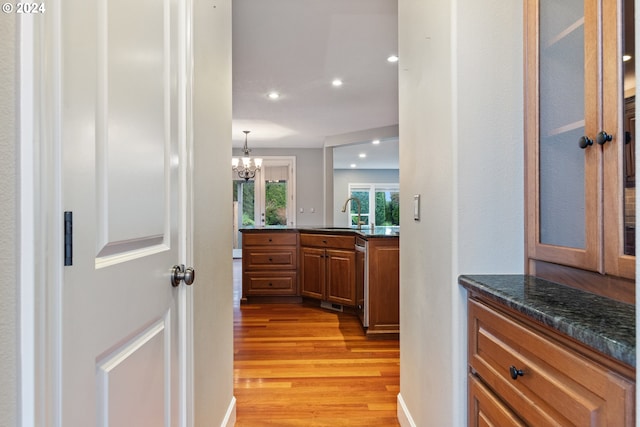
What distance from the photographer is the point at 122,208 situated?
2.83 feet

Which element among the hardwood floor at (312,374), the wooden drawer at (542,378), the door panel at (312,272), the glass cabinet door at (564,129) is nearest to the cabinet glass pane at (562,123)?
the glass cabinet door at (564,129)

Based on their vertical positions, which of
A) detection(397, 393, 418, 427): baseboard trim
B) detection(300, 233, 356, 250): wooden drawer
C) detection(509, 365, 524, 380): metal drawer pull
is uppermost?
detection(300, 233, 356, 250): wooden drawer

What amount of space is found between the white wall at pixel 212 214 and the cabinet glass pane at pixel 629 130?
4.07 ft

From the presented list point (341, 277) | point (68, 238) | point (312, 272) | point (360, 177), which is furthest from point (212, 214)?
point (360, 177)

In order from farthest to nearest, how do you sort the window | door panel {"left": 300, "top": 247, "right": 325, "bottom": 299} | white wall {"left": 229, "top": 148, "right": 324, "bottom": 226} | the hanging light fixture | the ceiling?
1. the window
2. white wall {"left": 229, "top": 148, "right": 324, "bottom": 226}
3. the hanging light fixture
4. door panel {"left": 300, "top": 247, "right": 325, "bottom": 299}
5. the ceiling

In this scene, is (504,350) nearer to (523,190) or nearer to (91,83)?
(523,190)

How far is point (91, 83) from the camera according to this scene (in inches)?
29.5

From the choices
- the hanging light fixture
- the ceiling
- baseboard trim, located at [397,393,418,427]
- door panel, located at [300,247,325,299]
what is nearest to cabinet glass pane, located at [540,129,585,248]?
baseboard trim, located at [397,393,418,427]

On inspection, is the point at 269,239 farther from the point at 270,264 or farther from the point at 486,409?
the point at 486,409

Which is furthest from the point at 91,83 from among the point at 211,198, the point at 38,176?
the point at 211,198

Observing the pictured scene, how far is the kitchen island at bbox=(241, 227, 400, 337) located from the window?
6972mm

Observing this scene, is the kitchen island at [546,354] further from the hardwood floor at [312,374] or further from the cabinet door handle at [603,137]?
the hardwood floor at [312,374]

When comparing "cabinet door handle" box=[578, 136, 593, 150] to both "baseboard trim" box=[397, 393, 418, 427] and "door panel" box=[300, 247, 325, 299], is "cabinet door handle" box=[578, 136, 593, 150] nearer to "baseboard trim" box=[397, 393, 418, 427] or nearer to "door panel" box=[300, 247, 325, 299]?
A: "baseboard trim" box=[397, 393, 418, 427]
